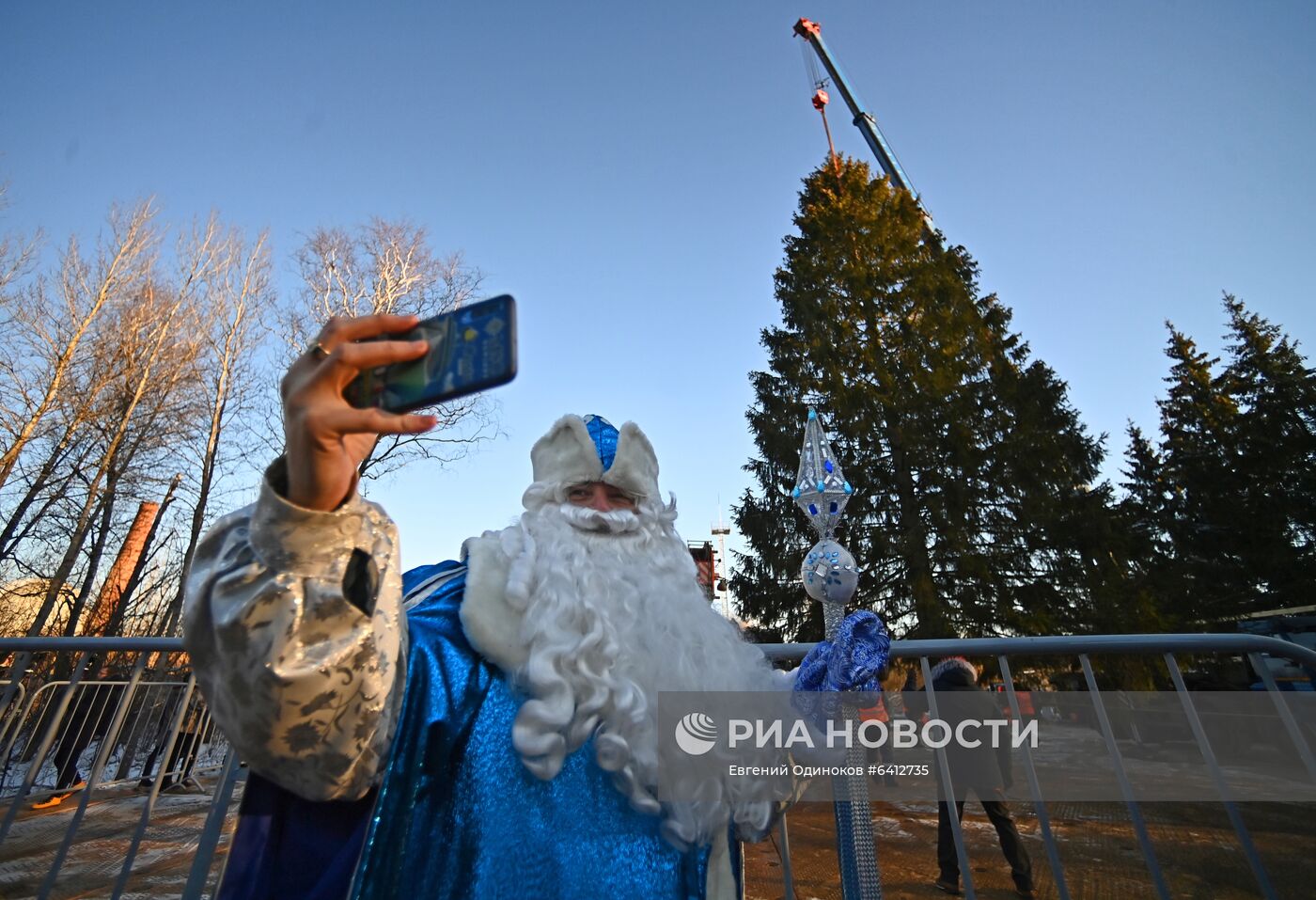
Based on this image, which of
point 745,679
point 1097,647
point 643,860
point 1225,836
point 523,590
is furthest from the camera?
point 1225,836

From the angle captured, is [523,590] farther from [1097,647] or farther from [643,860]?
[1097,647]

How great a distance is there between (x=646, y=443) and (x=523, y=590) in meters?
0.95

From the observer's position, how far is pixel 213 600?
3.22ft

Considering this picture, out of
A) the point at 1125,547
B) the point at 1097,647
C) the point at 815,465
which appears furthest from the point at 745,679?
the point at 1125,547

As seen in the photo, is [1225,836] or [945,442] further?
[945,442]

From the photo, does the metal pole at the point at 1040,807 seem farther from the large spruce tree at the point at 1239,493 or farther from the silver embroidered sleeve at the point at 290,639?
the large spruce tree at the point at 1239,493

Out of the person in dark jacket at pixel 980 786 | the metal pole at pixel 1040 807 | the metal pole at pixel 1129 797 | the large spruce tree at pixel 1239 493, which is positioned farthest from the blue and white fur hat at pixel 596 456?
the large spruce tree at pixel 1239 493

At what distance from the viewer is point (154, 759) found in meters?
7.50

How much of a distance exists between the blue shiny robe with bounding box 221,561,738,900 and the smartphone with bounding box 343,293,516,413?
713 millimetres

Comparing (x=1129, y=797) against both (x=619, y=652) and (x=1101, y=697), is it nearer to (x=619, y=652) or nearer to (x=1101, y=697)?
(x=1101, y=697)

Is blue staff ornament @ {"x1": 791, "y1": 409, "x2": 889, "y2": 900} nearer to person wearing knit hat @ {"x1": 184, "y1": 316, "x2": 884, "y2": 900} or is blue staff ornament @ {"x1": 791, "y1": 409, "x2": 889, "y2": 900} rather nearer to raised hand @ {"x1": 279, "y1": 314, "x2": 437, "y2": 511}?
person wearing knit hat @ {"x1": 184, "y1": 316, "x2": 884, "y2": 900}

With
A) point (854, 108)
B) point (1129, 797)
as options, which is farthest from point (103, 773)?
point (854, 108)

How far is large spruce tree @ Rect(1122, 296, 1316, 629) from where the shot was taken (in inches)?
692

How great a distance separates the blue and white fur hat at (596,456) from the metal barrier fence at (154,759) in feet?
2.94
